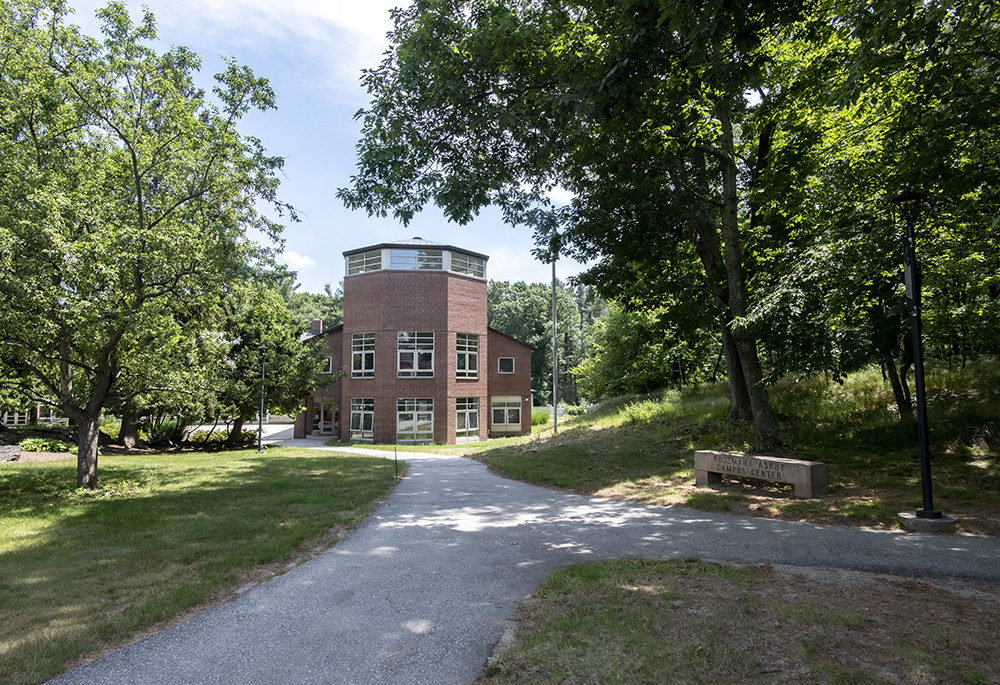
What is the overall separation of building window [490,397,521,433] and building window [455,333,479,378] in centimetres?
465

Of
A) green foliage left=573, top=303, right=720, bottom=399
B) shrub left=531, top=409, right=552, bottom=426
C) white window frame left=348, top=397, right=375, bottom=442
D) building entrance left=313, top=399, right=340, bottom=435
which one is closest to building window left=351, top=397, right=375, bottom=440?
white window frame left=348, top=397, right=375, bottom=442

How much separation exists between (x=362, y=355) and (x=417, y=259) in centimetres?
657

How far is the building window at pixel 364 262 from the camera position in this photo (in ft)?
106

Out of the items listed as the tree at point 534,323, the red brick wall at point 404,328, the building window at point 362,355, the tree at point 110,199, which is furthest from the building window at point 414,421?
the tree at point 534,323

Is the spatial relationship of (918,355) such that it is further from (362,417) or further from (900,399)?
(362,417)

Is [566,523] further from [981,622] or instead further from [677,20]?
[677,20]

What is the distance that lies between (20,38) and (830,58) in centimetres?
1590

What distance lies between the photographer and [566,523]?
7941 mm

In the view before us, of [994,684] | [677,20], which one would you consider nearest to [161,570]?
[994,684]

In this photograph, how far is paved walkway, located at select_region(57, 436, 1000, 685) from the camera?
3.82 meters

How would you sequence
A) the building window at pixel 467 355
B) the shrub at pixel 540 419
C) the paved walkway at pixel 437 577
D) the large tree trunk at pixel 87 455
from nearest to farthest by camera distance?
the paved walkway at pixel 437 577, the large tree trunk at pixel 87 455, the building window at pixel 467 355, the shrub at pixel 540 419

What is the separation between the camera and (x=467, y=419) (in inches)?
1316

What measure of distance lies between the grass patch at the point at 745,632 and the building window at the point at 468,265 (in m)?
28.7

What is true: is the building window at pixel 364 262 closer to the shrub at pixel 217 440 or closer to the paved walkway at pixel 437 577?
the shrub at pixel 217 440
